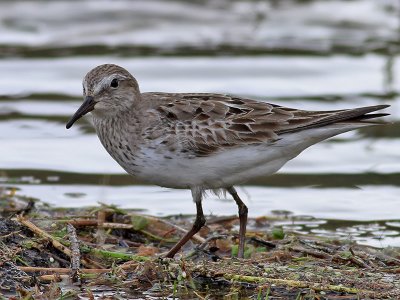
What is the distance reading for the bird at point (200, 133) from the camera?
7910mm

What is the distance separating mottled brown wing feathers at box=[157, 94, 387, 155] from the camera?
7957 millimetres

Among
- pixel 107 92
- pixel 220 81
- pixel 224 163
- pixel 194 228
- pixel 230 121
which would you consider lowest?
pixel 194 228

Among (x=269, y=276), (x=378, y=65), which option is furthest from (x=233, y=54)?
(x=269, y=276)

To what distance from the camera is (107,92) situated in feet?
27.2

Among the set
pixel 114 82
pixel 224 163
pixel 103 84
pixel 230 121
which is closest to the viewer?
pixel 224 163

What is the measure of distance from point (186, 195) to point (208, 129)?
299 centimetres

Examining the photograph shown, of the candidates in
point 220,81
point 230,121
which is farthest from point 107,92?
point 220,81

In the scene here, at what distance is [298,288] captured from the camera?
6875mm

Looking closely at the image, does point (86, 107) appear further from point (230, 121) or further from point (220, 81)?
point (220, 81)

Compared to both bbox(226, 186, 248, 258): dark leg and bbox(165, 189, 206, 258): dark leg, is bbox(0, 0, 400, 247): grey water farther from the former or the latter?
bbox(165, 189, 206, 258): dark leg

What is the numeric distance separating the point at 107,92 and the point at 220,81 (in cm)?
741

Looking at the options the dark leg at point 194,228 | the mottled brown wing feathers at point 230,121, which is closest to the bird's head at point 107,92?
the mottled brown wing feathers at point 230,121

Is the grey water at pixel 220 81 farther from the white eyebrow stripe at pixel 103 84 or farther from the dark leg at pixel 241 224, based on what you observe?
the white eyebrow stripe at pixel 103 84

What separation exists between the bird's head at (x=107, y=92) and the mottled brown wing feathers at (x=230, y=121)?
13.8 inches
